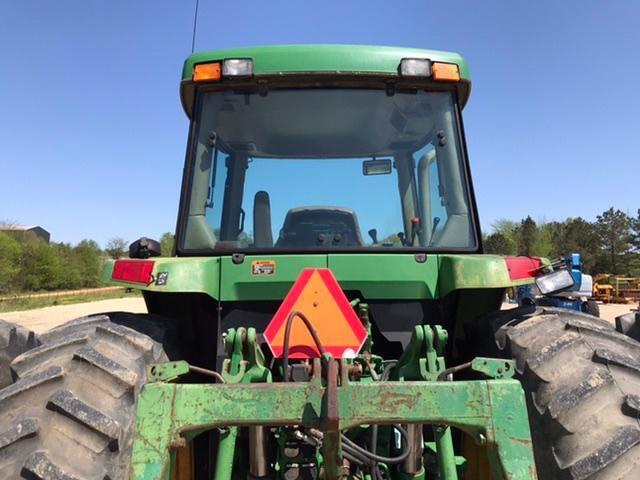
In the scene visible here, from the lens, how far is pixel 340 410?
1614 millimetres

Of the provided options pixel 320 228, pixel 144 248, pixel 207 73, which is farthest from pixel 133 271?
pixel 207 73

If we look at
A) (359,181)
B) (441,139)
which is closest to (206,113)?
(359,181)

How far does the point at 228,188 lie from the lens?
312cm

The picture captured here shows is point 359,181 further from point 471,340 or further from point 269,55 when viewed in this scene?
point 471,340

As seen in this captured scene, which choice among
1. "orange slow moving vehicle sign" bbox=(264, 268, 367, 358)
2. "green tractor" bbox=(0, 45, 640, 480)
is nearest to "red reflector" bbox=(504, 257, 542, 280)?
"green tractor" bbox=(0, 45, 640, 480)

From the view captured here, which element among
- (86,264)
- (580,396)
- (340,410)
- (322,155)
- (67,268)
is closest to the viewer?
(340,410)

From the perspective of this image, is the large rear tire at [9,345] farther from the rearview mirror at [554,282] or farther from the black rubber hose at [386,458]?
the rearview mirror at [554,282]

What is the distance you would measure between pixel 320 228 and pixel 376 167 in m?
0.53

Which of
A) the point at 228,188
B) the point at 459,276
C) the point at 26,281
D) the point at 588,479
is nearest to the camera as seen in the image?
the point at 588,479

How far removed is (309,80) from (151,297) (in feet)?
4.69

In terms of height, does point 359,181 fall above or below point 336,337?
above

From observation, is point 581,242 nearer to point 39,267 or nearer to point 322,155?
point 39,267

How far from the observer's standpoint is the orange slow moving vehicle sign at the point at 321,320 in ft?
7.35

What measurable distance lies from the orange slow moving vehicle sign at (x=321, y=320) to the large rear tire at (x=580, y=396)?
660mm
